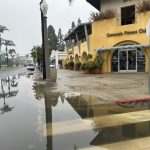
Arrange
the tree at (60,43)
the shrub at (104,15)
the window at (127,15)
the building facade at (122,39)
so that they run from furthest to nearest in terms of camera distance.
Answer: the tree at (60,43) → the window at (127,15) → the shrub at (104,15) → the building facade at (122,39)

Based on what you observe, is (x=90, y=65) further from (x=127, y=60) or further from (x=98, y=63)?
(x=127, y=60)

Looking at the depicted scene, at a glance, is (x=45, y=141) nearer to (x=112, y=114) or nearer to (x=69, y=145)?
(x=69, y=145)

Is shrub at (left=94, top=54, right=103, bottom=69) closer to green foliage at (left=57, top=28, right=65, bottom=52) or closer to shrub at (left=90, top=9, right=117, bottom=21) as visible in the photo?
shrub at (left=90, top=9, right=117, bottom=21)

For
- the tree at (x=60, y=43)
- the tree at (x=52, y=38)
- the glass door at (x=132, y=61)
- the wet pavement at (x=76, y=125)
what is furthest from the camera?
the tree at (x=60, y=43)

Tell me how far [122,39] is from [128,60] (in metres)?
2.25

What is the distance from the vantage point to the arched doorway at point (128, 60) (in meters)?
28.5

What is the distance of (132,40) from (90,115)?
69.4 feet

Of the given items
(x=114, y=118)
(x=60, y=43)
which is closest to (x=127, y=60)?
(x=114, y=118)

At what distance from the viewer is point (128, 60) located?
29.2 metres

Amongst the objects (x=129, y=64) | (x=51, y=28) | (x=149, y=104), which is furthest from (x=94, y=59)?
(x=51, y=28)

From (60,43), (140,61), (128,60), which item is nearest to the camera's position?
(140,61)

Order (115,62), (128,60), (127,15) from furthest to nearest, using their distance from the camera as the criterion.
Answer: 1. (127,15)
2. (115,62)
3. (128,60)

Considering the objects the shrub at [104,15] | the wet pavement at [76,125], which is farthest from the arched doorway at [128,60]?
the wet pavement at [76,125]

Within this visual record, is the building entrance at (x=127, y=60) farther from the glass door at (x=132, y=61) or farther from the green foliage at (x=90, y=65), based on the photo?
the green foliage at (x=90, y=65)
